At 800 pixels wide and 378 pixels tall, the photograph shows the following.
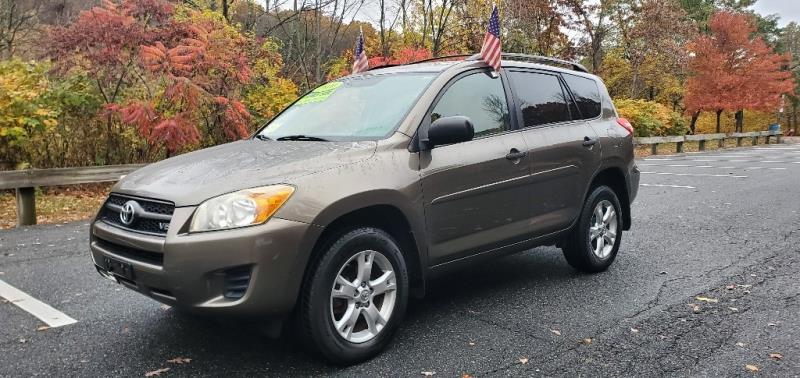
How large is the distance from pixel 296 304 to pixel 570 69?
11.2ft

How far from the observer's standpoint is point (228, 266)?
2.77m

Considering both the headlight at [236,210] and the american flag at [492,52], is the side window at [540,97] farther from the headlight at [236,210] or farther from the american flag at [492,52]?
the headlight at [236,210]

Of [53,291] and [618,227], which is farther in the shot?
[618,227]

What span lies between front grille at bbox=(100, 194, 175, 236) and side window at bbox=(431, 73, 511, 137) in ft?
5.74

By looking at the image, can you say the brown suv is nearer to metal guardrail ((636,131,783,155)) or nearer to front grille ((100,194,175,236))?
front grille ((100,194,175,236))

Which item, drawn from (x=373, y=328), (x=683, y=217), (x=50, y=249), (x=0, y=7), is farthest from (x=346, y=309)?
(x=0, y=7)

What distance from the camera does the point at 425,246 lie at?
354 cm

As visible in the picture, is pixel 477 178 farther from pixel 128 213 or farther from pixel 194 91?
pixel 194 91

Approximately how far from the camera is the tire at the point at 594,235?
4820 mm

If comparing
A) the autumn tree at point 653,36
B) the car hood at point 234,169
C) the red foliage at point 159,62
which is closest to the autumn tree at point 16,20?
the red foliage at point 159,62

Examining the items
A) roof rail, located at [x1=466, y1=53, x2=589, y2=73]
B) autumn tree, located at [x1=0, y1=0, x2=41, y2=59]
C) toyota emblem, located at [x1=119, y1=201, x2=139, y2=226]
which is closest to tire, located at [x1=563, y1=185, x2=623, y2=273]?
roof rail, located at [x1=466, y1=53, x2=589, y2=73]

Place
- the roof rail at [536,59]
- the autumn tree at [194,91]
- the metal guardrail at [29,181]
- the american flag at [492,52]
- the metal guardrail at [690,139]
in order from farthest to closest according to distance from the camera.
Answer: the metal guardrail at [690,139] → the autumn tree at [194,91] → the metal guardrail at [29,181] → the roof rail at [536,59] → the american flag at [492,52]

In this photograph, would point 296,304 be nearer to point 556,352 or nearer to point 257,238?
point 257,238

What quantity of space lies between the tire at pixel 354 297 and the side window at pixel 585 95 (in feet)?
8.26
